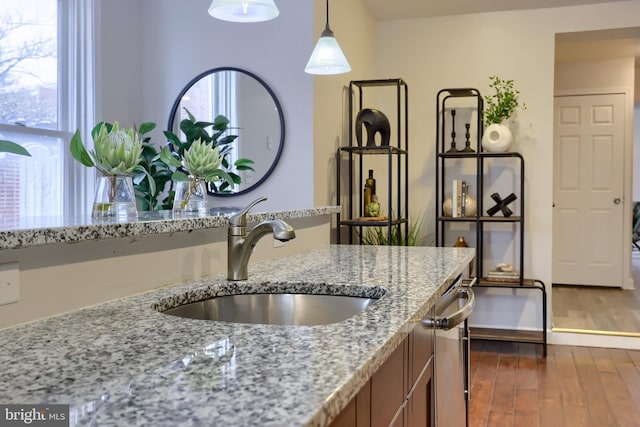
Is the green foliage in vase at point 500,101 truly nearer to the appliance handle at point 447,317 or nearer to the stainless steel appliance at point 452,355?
the stainless steel appliance at point 452,355

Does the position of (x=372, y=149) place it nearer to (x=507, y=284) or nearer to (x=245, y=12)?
(x=507, y=284)

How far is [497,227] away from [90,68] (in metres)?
3.04

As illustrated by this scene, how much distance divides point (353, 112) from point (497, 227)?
1.45 m

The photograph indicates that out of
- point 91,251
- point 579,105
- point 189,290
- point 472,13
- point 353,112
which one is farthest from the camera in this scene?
point 579,105

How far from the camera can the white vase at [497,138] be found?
4.14 meters

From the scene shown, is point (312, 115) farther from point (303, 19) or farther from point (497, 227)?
point (497, 227)

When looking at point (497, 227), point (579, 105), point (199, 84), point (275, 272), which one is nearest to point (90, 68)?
point (199, 84)

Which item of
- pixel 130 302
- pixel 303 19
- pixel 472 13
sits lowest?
pixel 130 302

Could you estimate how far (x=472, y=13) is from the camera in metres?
4.38

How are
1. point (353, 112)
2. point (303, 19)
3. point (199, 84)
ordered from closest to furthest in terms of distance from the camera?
point (303, 19) → point (199, 84) → point (353, 112)

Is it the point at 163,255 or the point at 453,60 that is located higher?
the point at 453,60

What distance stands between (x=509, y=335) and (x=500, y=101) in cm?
172

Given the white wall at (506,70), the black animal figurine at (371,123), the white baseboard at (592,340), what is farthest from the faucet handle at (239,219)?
the white baseboard at (592,340)

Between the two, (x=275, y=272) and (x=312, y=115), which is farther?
(x=312, y=115)
